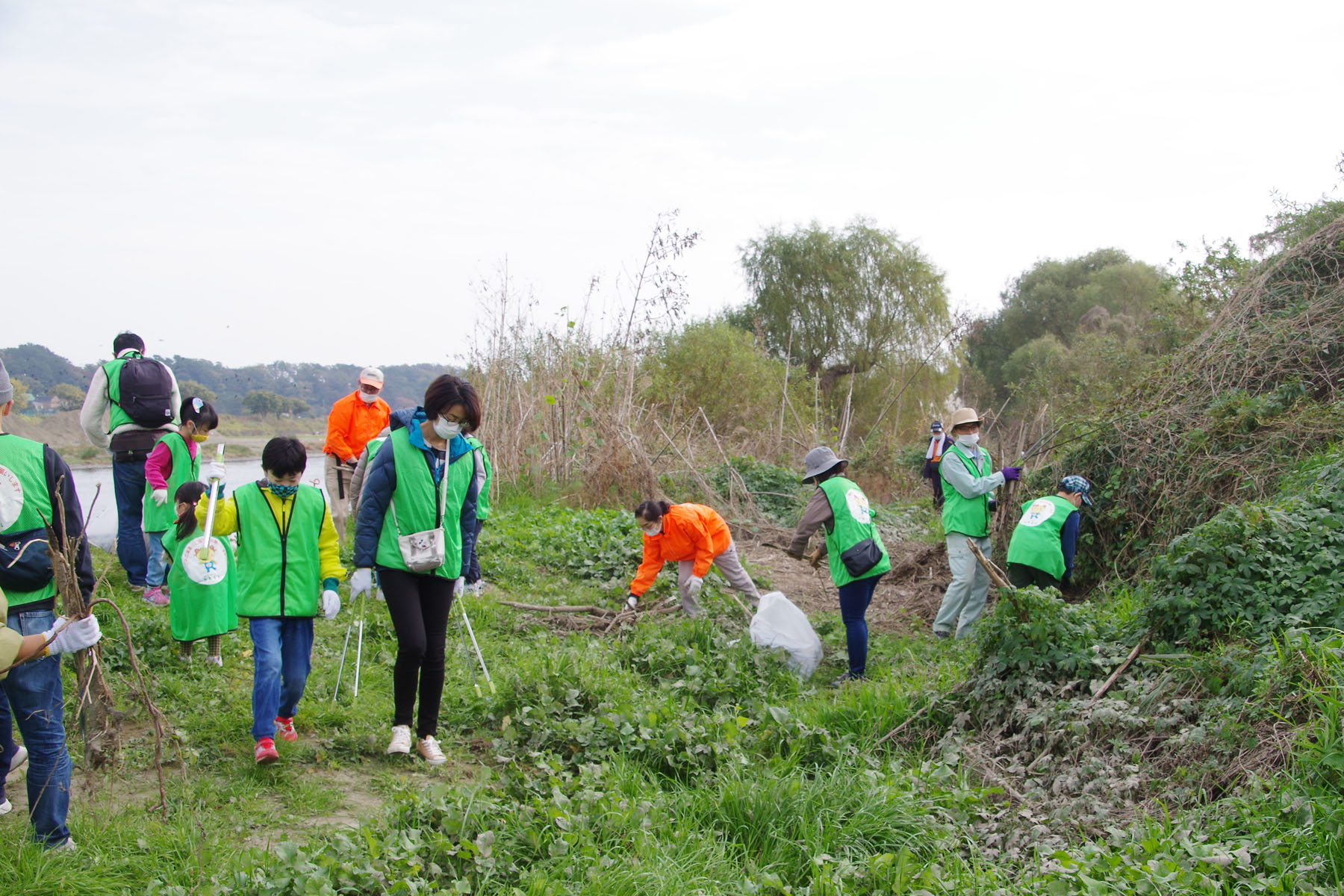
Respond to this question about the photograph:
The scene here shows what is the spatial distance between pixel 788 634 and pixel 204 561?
138 inches

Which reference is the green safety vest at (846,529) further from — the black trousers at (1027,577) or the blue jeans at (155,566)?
the blue jeans at (155,566)

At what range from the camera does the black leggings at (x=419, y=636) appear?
4.06 meters

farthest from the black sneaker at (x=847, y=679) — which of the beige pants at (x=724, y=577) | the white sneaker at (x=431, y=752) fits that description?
the white sneaker at (x=431, y=752)

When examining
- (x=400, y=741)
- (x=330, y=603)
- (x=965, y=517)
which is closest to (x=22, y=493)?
(x=330, y=603)

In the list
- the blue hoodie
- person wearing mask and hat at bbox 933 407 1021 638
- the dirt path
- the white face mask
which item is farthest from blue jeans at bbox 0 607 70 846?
the dirt path

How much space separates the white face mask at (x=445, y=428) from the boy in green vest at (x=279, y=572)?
719 millimetres

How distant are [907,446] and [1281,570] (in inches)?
440

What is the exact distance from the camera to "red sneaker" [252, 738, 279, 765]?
156 inches

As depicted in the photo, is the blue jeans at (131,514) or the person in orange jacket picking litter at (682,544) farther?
the person in orange jacket picking litter at (682,544)

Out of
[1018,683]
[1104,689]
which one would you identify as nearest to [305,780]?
[1018,683]

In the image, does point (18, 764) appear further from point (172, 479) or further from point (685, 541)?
point (685, 541)

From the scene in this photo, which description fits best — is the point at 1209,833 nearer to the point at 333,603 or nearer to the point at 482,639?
the point at 333,603

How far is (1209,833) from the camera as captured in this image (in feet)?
9.86

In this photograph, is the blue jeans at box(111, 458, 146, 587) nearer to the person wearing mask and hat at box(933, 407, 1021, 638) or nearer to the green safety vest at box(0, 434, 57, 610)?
the green safety vest at box(0, 434, 57, 610)
